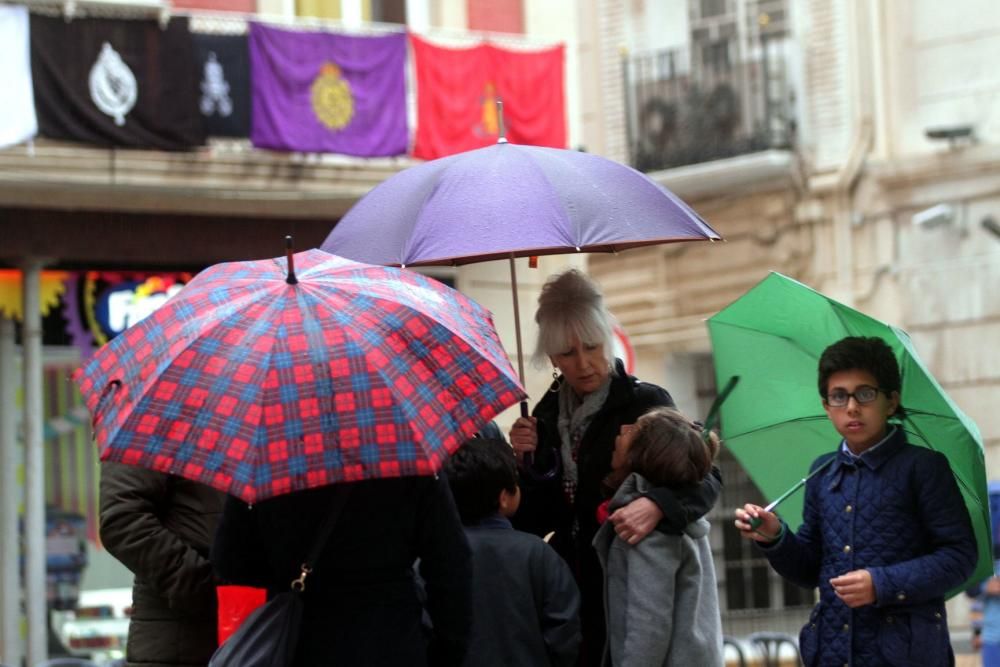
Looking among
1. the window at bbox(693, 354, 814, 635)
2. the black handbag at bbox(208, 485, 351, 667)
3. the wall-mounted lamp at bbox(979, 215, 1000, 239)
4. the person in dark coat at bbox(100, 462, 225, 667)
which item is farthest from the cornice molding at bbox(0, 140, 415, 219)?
the black handbag at bbox(208, 485, 351, 667)

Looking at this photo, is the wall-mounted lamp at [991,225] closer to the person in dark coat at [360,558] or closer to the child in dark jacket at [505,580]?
the child in dark jacket at [505,580]

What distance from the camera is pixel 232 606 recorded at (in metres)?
6.20

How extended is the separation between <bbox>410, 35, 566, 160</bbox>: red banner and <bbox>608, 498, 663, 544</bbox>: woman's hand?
9715 millimetres

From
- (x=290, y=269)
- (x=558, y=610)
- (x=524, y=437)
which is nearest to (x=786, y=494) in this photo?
(x=524, y=437)

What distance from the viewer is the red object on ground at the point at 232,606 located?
6156mm

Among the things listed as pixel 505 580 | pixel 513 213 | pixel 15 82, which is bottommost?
pixel 505 580

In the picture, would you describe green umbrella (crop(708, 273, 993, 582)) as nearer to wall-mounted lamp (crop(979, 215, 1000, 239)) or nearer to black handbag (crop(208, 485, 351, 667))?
black handbag (crop(208, 485, 351, 667))

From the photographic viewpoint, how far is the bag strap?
517cm

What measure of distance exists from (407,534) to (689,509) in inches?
42.1

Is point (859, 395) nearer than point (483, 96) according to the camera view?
Yes

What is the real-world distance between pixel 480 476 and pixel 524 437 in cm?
48

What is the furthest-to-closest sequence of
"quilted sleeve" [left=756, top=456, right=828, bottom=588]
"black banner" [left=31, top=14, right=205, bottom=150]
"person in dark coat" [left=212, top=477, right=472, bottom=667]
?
"black banner" [left=31, top=14, right=205, bottom=150] < "quilted sleeve" [left=756, top=456, right=828, bottom=588] < "person in dark coat" [left=212, top=477, right=472, bottom=667]

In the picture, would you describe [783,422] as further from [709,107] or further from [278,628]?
[709,107]

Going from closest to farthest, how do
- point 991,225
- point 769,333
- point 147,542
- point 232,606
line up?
point 232,606, point 147,542, point 769,333, point 991,225
